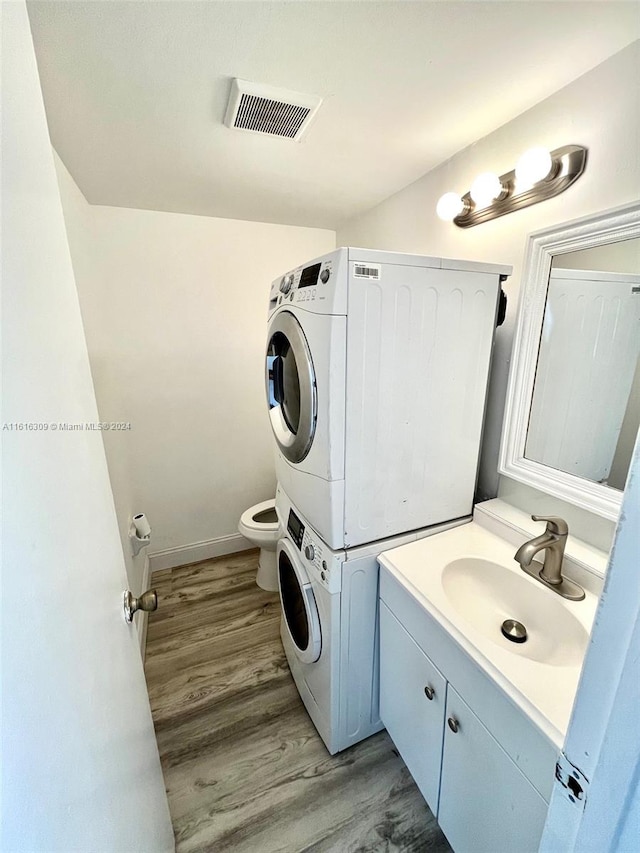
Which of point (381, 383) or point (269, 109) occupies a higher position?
point (269, 109)

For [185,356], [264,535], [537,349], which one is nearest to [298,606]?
[264,535]

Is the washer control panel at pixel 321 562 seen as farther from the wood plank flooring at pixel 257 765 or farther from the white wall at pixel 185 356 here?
the white wall at pixel 185 356

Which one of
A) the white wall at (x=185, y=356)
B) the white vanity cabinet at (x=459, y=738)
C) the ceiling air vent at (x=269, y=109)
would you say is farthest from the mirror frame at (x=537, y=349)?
the white wall at (x=185, y=356)

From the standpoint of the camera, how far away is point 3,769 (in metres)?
0.32

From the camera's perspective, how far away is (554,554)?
3.36 ft

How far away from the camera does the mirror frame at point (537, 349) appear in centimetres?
98

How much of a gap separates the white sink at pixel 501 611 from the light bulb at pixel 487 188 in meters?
1.17

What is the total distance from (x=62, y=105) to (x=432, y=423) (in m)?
A: 1.51

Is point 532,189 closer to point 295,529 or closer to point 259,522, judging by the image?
point 295,529

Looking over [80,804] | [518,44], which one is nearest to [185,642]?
[80,804]

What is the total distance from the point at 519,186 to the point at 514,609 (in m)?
1.36

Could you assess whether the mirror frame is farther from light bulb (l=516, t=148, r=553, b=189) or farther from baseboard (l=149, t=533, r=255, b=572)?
baseboard (l=149, t=533, r=255, b=572)

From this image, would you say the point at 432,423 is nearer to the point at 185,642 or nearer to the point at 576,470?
the point at 576,470

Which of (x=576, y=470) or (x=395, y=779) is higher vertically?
(x=576, y=470)
